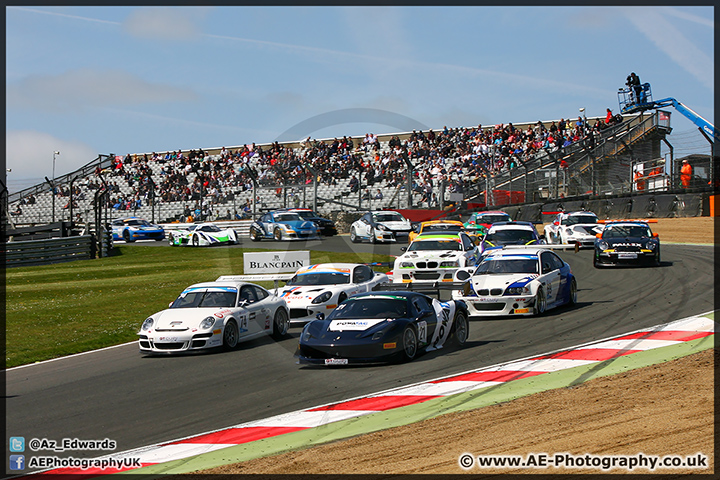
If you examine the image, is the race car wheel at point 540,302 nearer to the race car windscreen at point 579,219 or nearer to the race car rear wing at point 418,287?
the race car rear wing at point 418,287

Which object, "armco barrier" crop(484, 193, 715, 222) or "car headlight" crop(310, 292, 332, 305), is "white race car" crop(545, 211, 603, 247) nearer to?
"armco barrier" crop(484, 193, 715, 222)

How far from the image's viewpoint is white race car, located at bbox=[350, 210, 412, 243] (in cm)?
3284

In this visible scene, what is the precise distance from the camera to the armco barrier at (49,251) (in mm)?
30984

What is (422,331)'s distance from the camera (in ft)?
36.6

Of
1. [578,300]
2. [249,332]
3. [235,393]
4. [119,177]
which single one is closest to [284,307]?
[249,332]

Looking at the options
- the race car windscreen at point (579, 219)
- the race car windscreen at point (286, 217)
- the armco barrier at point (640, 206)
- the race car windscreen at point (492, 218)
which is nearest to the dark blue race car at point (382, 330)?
the race car windscreen at point (579, 219)

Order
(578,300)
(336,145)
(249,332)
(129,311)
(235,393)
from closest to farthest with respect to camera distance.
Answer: (235,393) < (249,332) < (578,300) < (129,311) < (336,145)

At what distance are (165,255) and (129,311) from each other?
1541 centimetres

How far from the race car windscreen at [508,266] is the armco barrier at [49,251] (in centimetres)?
2204

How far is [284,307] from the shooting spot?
14.4 m

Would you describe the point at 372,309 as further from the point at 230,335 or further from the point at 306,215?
the point at 306,215

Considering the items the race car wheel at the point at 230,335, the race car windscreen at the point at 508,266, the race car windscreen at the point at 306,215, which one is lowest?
the race car wheel at the point at 230,335

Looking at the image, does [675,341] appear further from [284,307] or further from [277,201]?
[277,201]

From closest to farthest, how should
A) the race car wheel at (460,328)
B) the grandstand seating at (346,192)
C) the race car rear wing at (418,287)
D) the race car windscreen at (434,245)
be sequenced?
the race car wheel at (460,328)
the race car rear wing at (418,287)
the race car windscreen at (434,245)
the grandstand seating at (346,192)
